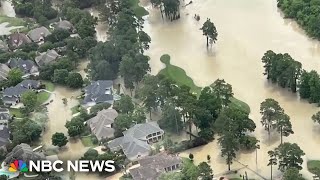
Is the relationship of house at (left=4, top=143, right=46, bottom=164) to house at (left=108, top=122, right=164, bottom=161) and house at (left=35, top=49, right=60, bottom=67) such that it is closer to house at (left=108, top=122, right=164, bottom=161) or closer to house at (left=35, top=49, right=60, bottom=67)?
house at (left=108, top=122, right=164, bottom=161)

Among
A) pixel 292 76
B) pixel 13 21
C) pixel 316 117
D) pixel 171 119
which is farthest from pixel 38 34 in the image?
pixel 316 117

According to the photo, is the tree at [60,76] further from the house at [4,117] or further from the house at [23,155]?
the house at [23,155]

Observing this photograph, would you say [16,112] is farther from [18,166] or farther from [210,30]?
[210,30]

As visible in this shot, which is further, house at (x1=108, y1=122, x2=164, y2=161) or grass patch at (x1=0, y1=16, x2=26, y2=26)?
grass patch at (x1=0, y1=16, x2=26, y2=26)

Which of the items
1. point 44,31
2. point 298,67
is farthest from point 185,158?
point 44,31

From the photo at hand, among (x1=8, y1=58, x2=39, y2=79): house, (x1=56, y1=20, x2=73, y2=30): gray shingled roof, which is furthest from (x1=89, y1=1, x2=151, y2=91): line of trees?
(x1=8, y1=58, x2=39, y2=79): house

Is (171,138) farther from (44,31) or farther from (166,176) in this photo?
(44,31)
